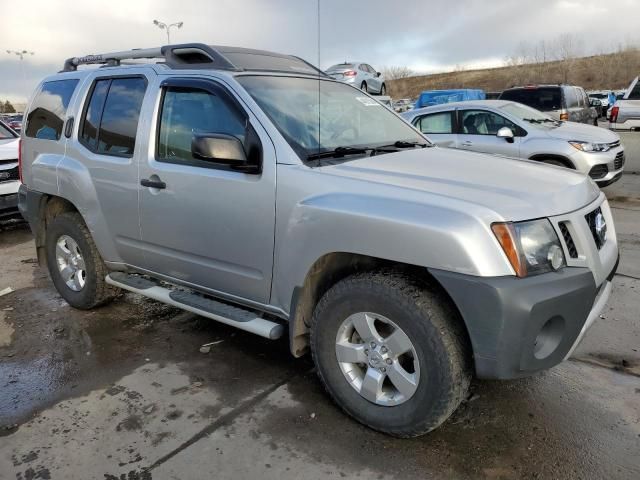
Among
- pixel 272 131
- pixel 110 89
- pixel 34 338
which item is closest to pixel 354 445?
pixel 272 131

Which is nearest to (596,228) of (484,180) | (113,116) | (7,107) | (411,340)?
(484,180)

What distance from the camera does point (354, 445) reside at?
2688 millimetres

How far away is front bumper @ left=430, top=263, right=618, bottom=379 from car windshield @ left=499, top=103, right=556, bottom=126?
688cm

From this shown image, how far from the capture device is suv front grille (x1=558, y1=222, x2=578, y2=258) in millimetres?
2459

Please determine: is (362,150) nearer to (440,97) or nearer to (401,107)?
(440,97)

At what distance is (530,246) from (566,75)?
70.3 m

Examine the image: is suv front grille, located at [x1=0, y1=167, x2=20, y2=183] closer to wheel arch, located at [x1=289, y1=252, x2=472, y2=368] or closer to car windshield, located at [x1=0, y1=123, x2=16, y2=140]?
car windshield, located at [x1=0, y1=123, x2=16, y2=140]

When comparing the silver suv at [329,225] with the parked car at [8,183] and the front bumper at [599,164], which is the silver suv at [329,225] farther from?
the front bumper at [599,164]

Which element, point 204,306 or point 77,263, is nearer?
point 204,306

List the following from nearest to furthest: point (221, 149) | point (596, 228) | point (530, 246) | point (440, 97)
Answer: point (530, 246)
point (596, 228)
point (221, 149)
point (440, 97)

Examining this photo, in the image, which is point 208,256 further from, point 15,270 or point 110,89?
point 15,270

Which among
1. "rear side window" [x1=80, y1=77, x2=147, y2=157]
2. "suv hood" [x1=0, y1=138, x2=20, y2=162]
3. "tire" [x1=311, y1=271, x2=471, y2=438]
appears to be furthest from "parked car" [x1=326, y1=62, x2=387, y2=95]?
"tire" [x1=311, y1=271, x2=471, y2=438]

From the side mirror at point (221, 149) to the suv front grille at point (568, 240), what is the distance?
161cm

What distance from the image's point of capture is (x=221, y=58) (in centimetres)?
340
